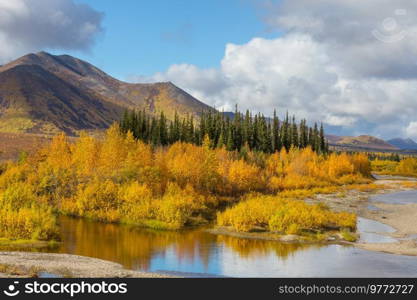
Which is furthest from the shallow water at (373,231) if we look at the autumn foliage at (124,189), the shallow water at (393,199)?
the shallow water at (393,199)

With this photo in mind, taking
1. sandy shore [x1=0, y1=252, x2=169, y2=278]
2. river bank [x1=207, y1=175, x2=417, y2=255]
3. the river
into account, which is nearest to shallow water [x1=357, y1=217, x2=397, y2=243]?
river bank [x1=207, y1=175, x2=417, y2=255]

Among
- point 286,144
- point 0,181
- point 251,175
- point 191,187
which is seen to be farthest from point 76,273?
point 286,144

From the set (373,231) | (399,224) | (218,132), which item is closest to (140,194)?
(373,231)

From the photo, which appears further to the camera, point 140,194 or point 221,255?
point 140,194

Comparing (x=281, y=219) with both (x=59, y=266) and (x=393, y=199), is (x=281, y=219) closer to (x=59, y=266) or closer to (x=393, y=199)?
(x=59, y=266)

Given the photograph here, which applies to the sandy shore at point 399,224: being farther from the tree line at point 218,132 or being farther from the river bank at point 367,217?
the tree line at point 218,132

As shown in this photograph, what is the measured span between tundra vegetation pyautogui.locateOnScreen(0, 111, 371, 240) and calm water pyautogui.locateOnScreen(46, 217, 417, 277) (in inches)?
203

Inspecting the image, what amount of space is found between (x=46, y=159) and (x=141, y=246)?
160 ft

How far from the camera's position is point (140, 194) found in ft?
228

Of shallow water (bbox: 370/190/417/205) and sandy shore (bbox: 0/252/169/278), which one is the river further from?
shallow water (bbox: 370/190/417/205)

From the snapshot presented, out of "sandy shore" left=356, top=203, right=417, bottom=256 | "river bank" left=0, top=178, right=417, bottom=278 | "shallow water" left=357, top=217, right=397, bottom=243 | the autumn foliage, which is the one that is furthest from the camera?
the autumn foliage

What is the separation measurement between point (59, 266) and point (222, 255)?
1619cm

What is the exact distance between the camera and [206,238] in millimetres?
55875

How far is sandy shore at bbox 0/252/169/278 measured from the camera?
3459 cm
